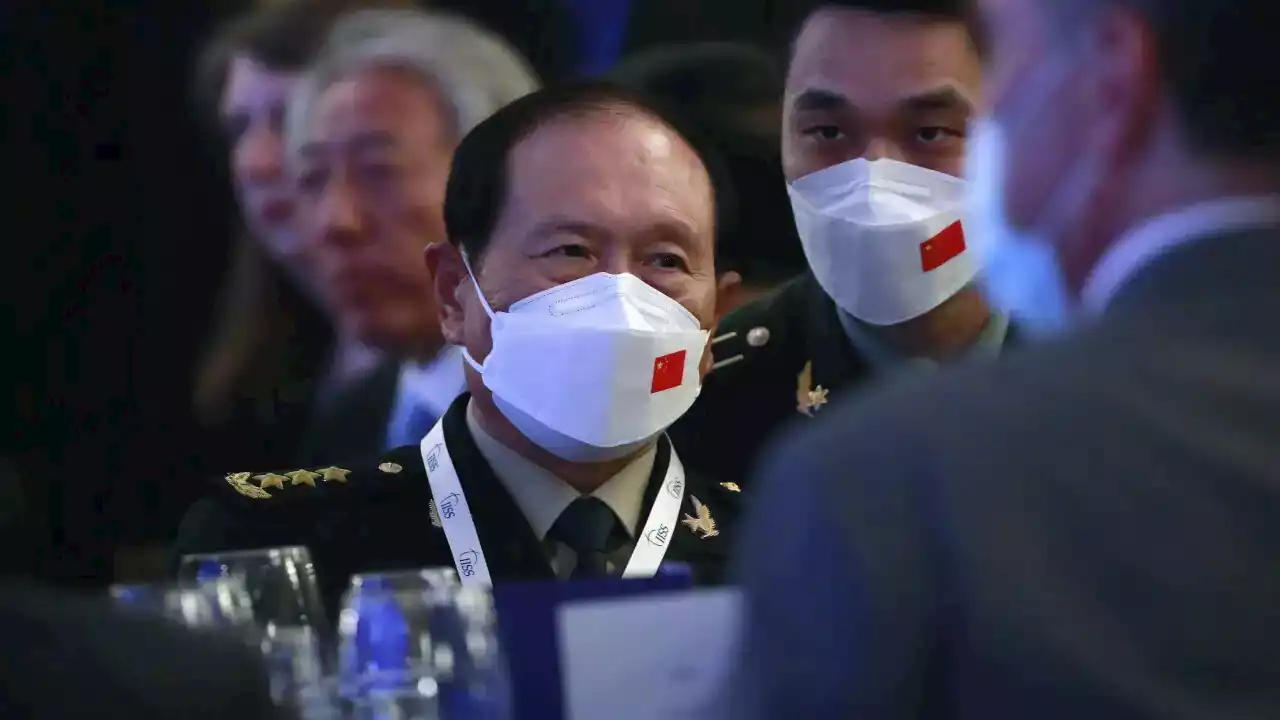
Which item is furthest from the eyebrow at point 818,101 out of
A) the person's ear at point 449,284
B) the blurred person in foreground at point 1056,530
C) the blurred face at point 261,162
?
the blurred person in foreground at point 1056,530

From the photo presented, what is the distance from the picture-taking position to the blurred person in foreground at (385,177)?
233 cm

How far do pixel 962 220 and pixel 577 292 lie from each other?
2.11ft

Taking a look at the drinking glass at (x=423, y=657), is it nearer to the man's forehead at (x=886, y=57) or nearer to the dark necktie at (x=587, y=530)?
the dark necktie at (x=587, y=530)

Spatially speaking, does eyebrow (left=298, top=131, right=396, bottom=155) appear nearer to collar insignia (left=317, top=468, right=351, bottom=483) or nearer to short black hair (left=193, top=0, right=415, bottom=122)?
short black hair (left=193, top=0, right=415, bottom=122)

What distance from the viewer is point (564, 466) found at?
2055 millimetres

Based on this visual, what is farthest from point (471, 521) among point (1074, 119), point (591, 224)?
point (1074, 119)

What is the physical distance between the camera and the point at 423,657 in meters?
1.21

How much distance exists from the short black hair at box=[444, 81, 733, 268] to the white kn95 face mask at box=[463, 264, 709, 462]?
0.59ft

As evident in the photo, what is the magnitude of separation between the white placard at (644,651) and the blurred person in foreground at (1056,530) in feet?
0.81

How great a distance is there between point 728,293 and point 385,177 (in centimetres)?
61

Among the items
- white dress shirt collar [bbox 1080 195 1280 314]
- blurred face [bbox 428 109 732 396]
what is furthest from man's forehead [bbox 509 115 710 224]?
white dress shirt collar [bbox 1080 195 1280 314]

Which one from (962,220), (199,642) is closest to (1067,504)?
(199,642)

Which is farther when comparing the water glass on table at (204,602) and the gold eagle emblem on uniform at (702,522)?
the gold eagle emblem on uniform at (702,522)

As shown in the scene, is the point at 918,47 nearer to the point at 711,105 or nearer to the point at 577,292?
the point at 711,105
